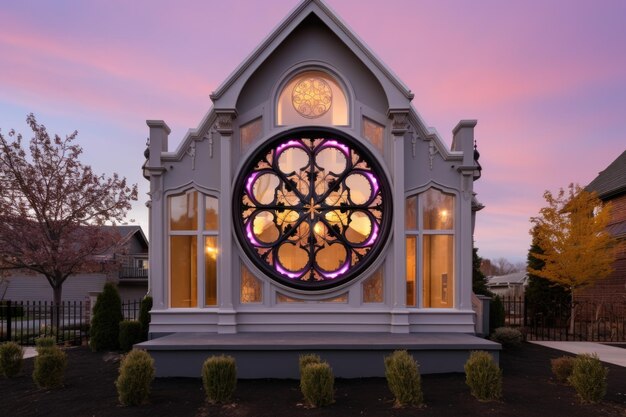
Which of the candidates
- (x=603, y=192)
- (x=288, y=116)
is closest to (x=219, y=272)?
(x=288, y=116)

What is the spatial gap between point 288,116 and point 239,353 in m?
5.79

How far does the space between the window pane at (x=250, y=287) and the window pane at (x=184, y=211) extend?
69.0 inches


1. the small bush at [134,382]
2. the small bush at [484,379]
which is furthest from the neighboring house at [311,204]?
the small bush at [134,382]

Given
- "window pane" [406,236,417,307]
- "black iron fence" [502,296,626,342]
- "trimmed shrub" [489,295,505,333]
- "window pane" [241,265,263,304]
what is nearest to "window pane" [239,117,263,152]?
"window pane" [241,265,263,304]

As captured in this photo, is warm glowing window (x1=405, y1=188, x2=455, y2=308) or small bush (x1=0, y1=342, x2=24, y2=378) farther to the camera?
warm glowing window (x1=405, y1=188, x2=455, y2=308)

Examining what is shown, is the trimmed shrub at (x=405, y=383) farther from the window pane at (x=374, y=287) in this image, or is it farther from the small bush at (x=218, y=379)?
the window pane at (x=374, y=287)

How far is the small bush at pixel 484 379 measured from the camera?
6.79 m

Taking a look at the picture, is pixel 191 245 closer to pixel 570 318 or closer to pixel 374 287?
pixel 374 287

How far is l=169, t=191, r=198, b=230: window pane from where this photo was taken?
34.9ft

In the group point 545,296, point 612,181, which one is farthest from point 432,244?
point 612,181

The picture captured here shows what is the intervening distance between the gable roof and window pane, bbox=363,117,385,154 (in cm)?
71

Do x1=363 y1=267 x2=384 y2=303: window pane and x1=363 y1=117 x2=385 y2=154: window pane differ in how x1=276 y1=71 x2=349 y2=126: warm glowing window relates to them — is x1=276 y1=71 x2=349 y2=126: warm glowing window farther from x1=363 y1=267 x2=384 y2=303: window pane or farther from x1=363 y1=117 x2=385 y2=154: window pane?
x1=363 y1=267 x2=384 y2=303: window pane

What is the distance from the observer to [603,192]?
24.8 m

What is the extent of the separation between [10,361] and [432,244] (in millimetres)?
9690
